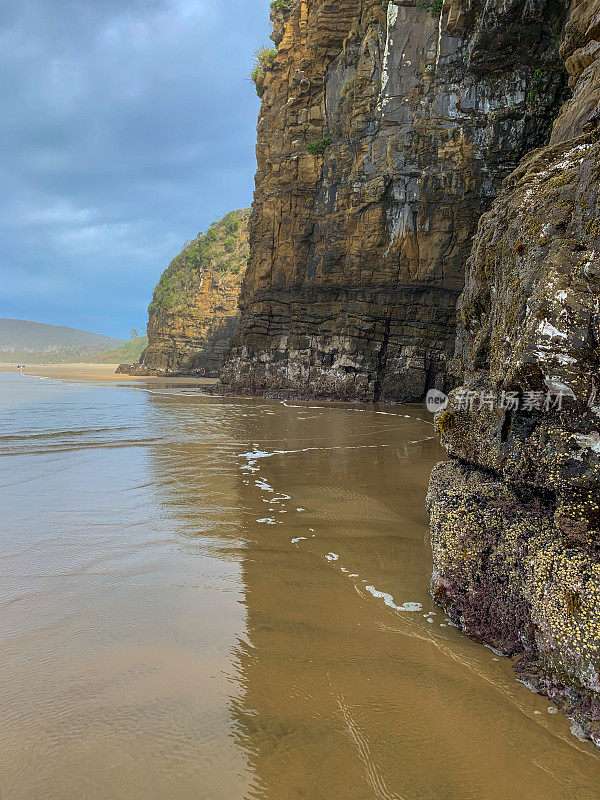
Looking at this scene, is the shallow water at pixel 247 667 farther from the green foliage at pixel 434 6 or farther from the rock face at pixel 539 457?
the green foliage at pixel 434 6

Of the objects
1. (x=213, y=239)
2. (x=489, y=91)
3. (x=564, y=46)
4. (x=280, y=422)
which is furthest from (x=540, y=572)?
(x=213, y=239)

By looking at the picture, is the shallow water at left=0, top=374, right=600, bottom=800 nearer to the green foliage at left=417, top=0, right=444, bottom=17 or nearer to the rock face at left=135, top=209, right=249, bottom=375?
Result: the green foliage at left=417, top=0, right=444, bottom=17

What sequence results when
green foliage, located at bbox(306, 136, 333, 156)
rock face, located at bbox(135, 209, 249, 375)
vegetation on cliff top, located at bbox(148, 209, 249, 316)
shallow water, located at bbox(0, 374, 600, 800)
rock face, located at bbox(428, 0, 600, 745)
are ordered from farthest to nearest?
1. vegetation on cliff top, located at bbox(148, 209, 249, 316)
2. rock face, located at bbox(135, 209, 249, 375)
3. green foliage, located at bbox(306, 136, 333, 156)
4. rock face, located at bbox(428, 0, 600, 745)
5. shallow water, located at bbox(0, 374, 600, 800)

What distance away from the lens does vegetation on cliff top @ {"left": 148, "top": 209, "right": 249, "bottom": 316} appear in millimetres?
50812

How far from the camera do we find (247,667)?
2422 millimetres

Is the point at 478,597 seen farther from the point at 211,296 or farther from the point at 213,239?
the point at 213,239

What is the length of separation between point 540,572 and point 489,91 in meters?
21.0

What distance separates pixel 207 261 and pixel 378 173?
34.0m

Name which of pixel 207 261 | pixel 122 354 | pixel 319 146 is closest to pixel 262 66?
pixel 319 146

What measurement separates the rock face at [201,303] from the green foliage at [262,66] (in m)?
23.6

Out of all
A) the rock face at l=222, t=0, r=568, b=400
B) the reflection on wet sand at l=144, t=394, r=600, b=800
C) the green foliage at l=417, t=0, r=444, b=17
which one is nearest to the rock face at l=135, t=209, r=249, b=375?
the rock face at l=222, t=0, r=568, b=400

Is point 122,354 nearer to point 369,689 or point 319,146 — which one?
point 319,146

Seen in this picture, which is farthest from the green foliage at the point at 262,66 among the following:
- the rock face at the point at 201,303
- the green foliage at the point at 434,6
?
the rock face at the point at 201,303

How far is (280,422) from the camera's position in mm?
13289
